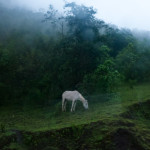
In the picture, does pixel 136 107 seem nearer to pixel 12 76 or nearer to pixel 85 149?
pixel 85 149

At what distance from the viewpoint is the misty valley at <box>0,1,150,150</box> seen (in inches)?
470

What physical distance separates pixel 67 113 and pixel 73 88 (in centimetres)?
379

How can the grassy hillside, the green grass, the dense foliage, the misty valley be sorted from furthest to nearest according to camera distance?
the dense foliage < the green grass < the misty valley < the grassy hillside

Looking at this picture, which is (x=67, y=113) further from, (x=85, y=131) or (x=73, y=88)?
(x=85, y=131)

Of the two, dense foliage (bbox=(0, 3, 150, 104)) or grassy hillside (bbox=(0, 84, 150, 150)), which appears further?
dense foliage (bbox=(0, 3, 150, 104))

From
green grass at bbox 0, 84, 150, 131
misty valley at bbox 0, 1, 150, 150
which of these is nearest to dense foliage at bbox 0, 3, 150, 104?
misty valley at bbox 0, 1, 150, 150

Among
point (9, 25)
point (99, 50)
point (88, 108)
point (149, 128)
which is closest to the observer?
point (149, 128)

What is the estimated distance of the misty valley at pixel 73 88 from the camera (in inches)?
470

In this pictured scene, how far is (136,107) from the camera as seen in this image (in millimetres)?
15477

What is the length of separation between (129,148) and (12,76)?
11.6 m

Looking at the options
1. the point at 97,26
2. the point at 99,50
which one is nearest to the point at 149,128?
the point at 99,50

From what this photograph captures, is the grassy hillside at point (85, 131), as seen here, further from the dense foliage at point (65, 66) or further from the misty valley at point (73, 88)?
the dense foliage at point (65, 66)

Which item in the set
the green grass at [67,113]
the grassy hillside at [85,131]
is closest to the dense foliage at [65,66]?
the green grass at [67,113]

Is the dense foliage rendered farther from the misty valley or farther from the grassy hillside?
the grassy hillside
